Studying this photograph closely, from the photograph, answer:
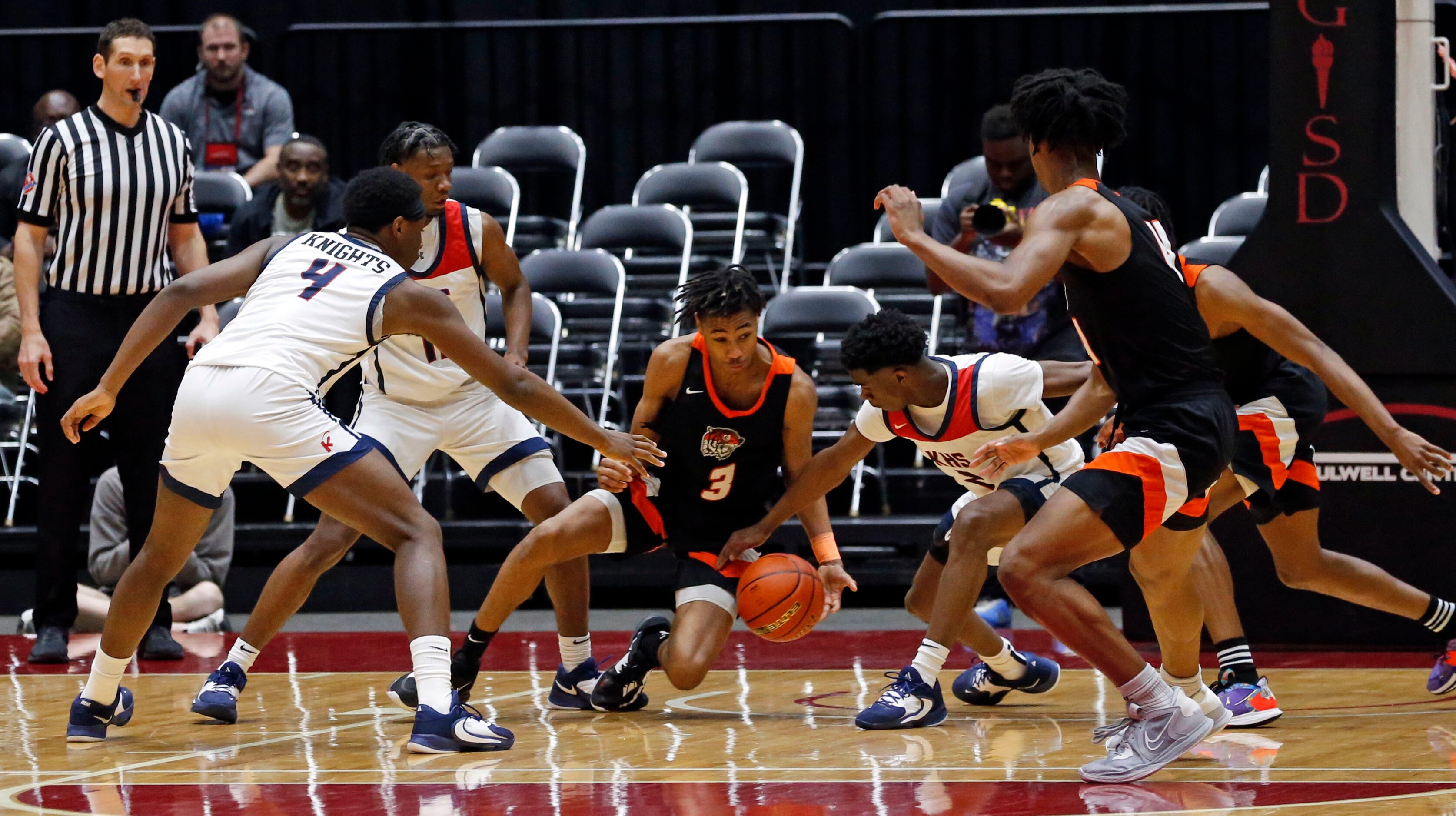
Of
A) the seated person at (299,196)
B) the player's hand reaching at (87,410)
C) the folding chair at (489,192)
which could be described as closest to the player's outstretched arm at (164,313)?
the player's hand reaching at (87,410)

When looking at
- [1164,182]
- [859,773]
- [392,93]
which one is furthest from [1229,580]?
[392,93]

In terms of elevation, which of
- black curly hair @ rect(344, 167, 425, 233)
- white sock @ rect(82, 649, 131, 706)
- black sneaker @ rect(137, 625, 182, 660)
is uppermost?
black curly hair @ rect(344, 167, 425, 233)

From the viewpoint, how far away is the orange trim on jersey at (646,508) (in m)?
5.46

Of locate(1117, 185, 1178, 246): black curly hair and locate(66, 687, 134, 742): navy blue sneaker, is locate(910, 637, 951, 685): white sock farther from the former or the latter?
locate(66, 687, 134, 742): navy blue sneaker

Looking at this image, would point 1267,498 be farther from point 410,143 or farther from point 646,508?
point 410,143

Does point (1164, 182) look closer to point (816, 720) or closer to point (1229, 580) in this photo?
point (1229, 580)

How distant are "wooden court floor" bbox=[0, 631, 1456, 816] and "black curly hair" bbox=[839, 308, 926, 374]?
984 millimetres

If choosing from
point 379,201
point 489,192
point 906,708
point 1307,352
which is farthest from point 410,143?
point 489,192

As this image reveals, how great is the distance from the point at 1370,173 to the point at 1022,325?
1.37 m

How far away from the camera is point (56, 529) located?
22.5 ft

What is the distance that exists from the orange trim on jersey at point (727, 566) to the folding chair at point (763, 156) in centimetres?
411

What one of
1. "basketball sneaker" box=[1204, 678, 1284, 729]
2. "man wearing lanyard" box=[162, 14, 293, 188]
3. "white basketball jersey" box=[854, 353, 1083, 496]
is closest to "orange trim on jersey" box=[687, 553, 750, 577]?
"white basketball jersey" box=[854, 353, 1083, 496]

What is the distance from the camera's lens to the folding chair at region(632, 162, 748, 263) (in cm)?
949

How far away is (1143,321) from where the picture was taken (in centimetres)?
429
